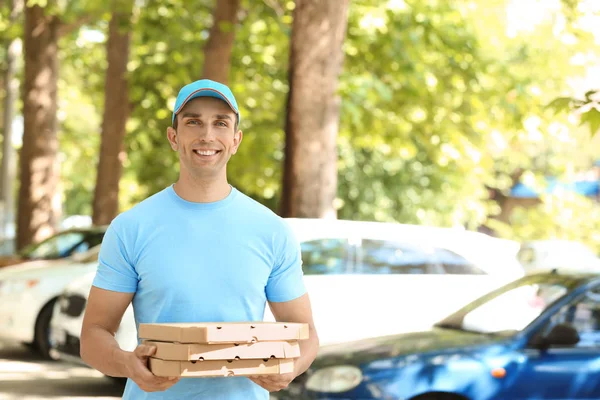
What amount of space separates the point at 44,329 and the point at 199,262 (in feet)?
34.3

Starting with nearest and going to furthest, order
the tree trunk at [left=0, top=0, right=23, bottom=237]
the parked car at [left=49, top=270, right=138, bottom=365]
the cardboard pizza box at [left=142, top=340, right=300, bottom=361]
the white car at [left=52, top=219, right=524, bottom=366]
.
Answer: the cardboard pizza box at [left=142, top=340, right=300, bottom=361], the white car at [left=52, top=219, right=524, bottom=366], the parked car at [left=49, top=270, right=138, bottom=365], the tree trunk at [left=0, top=0, right=23, bottom=237]

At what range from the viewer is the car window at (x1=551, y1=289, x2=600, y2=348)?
7617mm

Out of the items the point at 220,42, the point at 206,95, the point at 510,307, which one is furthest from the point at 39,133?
the point at 206,95

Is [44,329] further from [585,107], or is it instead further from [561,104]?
[585,107]

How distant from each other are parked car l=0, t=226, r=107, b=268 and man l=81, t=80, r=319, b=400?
38.2 ft

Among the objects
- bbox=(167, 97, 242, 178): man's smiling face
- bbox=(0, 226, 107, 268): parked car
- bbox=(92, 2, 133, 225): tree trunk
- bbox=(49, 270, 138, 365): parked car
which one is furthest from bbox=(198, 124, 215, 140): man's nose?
bbox=(92, 2, 133, 225): tree trunk

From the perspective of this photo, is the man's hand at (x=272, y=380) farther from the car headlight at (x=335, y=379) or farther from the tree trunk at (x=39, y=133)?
the tree trunk at (x=39, y=133)

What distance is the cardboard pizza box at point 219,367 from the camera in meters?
3.25

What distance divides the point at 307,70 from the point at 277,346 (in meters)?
9.22

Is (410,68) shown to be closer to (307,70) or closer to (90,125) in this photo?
(307,70)

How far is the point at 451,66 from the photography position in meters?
20.6

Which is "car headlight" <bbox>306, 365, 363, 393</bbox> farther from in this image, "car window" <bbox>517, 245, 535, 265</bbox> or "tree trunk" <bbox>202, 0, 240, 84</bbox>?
"car window" <bbox>517, 245, 535, 265</bbox>

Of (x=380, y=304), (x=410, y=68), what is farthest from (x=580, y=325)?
(x=410, y=68)

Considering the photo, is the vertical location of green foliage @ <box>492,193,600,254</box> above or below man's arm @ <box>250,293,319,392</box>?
above
